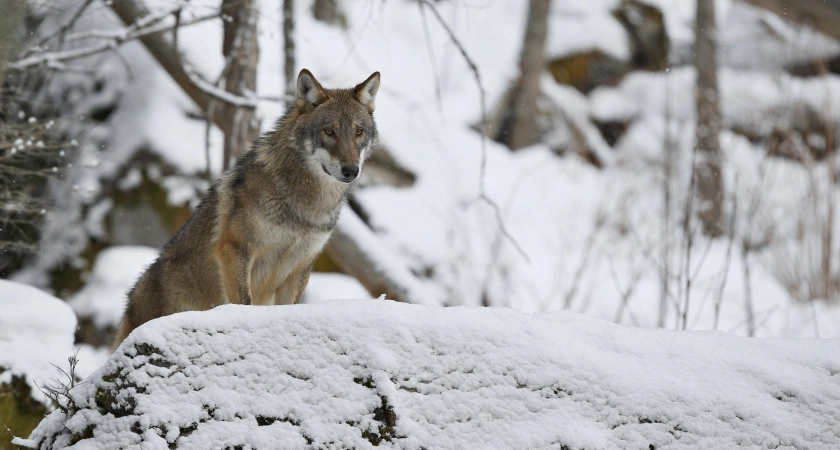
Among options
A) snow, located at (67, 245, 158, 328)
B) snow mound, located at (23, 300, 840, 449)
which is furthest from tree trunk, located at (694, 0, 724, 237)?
snow mound, located at (23, 300, 840, 449)

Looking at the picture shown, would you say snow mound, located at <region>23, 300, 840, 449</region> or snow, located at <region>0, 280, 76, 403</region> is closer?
snow mound, located at <region>23, 300, 840, 449</region>

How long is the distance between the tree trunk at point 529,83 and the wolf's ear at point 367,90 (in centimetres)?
1085

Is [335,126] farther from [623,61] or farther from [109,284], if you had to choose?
[623,61]

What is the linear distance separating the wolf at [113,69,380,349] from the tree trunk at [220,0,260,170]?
7.40 ft

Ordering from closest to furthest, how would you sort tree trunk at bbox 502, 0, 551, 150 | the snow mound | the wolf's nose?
the snow mound, the wolf's nose, tree trunk at bbox 502, 0, 551, 150

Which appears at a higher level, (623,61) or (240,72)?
(623,61)

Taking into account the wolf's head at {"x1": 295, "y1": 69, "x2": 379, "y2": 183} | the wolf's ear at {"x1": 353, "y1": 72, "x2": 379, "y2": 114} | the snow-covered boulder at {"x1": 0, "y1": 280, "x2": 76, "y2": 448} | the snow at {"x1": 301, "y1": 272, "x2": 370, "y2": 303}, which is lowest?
the snow at {"x1": 301, "y1": 272, "x2": 370, "y2": 303}

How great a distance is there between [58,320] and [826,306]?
8595 millimetres

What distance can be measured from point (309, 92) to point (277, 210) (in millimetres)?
734

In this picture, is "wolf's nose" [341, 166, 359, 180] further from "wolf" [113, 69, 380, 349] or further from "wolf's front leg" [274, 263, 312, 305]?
"wolf's front leg" [274, 263, 312, 305]

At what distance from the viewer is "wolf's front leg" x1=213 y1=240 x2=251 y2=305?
4.35 meters

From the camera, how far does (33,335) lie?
187 inches

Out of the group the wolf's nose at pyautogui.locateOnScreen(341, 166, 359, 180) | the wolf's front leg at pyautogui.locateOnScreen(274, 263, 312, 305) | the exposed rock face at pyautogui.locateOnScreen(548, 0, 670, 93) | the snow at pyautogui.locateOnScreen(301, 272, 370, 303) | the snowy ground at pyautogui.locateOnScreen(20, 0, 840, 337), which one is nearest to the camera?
the wolf's nose at pyautogui.locateOnScreen(341, 166, 359, 180)

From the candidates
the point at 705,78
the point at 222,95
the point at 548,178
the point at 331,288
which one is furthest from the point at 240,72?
the point at 705,78
